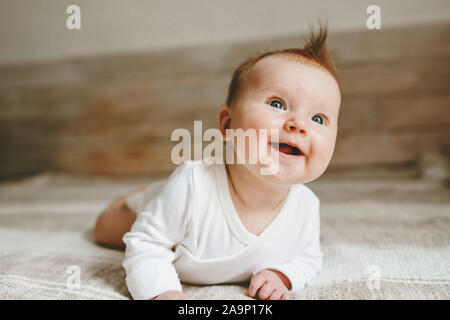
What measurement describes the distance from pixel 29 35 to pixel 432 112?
6.97 ft

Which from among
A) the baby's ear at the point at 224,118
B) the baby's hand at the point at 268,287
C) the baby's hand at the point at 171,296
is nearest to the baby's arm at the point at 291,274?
the baby's hand at the point at 268,287

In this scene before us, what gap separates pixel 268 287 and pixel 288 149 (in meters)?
0.22

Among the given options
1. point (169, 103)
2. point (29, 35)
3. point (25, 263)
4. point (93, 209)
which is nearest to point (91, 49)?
point (29, 35)

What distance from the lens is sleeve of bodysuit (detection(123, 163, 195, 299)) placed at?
22.8 inches

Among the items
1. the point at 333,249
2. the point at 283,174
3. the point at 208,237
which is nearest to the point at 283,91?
the point at 283,174

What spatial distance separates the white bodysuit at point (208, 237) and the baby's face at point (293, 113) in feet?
0.36

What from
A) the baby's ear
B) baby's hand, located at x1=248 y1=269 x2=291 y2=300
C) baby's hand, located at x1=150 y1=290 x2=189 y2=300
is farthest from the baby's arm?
the baby's ear

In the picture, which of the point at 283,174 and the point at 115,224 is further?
the point at 115,224

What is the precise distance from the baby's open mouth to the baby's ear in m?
0.12

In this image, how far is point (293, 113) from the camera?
572 millimetres

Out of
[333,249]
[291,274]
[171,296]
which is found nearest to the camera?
[171,296]

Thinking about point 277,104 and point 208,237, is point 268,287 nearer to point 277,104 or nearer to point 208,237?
point 208,237

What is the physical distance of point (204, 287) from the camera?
2.23ft
